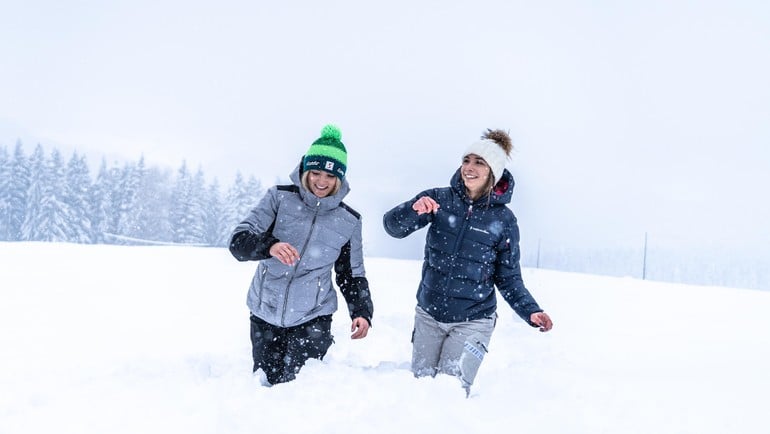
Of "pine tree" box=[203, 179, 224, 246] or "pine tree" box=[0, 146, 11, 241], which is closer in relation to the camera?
"pine tree" box=[0, 146, 11, 241]

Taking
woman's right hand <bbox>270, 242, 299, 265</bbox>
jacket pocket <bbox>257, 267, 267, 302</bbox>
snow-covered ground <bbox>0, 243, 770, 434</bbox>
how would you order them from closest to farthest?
1. snow-covered ground <bbox>0, 243, 770, 434</bbox>
2. woman's right hand <bbox>270, 242, 299, 265</bbox>
3. jacket pocket <bbox>257, 267, 267, 302</bbox>

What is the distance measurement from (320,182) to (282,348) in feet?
4.54

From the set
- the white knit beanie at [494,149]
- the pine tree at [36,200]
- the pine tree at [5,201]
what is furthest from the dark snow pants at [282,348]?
the pine tree at [5,201]

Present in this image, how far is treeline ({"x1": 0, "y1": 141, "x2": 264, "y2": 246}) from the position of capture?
4488 centimetres

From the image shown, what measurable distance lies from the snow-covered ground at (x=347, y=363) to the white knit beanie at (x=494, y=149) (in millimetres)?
1774

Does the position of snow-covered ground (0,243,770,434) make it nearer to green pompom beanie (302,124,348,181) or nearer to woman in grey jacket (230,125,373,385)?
woman in grey jacket (230,125,373,385)

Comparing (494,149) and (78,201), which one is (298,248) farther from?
(78,201)

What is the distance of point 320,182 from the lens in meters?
3.88

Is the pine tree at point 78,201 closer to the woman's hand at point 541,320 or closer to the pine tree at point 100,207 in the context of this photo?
the pine tree at point 100,207

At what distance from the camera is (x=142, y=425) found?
99.0 inches

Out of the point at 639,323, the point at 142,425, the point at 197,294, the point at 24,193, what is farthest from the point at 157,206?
the point at 142,425

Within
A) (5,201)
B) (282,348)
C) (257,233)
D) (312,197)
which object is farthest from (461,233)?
(5,201)

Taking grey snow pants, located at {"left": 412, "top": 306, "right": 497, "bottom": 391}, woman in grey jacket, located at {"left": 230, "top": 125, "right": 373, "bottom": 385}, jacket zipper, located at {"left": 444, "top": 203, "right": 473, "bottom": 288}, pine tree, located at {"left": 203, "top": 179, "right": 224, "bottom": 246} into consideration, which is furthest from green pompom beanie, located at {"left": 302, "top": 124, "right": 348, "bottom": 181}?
pine tree, located at {"left": 203, "top": 179, "right": 224, "bottom": 246}

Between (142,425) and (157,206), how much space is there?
2138 inches
